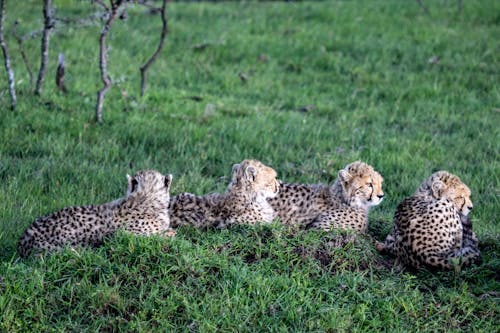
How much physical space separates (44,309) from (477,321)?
2.83 m

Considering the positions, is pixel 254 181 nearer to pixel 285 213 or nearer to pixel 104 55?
pixel 285 213

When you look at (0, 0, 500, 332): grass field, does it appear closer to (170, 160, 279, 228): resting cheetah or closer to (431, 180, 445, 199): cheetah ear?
(170, 160, 279, 228): resting cheetah

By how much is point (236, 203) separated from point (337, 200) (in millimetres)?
890

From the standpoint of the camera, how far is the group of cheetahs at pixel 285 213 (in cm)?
597

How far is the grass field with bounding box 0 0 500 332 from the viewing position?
535 cm

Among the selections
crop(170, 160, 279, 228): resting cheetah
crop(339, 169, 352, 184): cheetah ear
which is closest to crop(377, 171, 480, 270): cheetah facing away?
crop(339, 169, 352, 184): cheetah ear

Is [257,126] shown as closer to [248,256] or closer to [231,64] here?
[231,64]

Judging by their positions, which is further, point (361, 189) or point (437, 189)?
point (361, 189)

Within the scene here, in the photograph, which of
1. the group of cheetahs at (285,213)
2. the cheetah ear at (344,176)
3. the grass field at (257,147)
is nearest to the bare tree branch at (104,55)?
the grass field at (257,147)

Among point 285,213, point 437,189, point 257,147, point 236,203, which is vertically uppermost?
point 437,189

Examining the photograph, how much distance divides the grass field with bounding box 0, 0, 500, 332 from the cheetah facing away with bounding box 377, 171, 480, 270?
0.12 metres

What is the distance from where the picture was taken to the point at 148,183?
6.51 meters

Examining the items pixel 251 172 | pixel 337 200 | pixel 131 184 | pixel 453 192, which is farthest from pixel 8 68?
pixel 453 192

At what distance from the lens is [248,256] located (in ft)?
19.5
